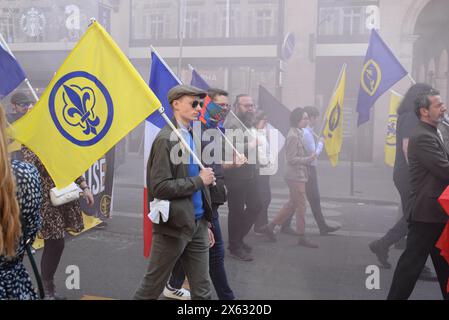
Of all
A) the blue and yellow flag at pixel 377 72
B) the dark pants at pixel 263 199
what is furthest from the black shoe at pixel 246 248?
the blue and yellow flag at pixel 377 72

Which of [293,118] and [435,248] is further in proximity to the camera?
[293,118]

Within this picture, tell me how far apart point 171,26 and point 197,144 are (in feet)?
40.7

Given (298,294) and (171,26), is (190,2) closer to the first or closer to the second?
(171,26)

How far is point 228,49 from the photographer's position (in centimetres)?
1477

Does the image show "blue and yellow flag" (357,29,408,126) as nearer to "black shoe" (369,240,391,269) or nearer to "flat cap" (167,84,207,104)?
"black shoe" (369,240,391,269)

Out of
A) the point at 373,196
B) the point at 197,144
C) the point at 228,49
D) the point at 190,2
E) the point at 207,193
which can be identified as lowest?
the point at 373,196

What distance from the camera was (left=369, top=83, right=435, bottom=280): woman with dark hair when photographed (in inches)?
165

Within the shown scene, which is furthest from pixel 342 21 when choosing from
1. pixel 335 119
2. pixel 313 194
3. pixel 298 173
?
pixel 298 173

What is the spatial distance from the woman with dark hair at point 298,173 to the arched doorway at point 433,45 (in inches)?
333

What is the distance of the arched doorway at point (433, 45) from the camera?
12.7 meters

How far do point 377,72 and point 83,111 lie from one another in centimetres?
416

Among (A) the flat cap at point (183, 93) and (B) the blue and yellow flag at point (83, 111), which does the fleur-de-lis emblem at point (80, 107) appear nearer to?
(B) the blue and yellow flag at point (83, 111)

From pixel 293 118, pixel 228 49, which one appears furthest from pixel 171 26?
pixel 293 118
